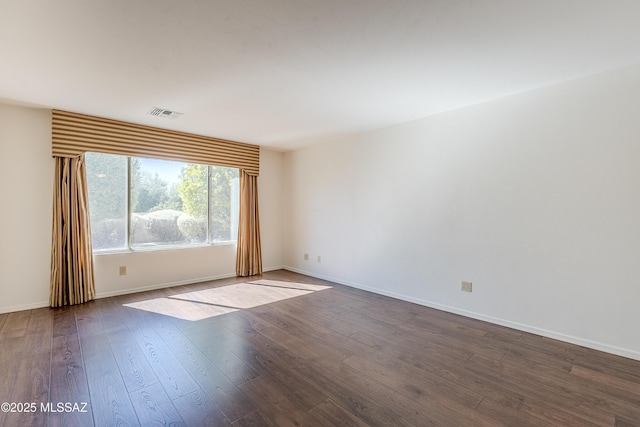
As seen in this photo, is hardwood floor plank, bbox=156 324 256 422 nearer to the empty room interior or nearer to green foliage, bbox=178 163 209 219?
the empty room interior

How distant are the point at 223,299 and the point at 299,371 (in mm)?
2074

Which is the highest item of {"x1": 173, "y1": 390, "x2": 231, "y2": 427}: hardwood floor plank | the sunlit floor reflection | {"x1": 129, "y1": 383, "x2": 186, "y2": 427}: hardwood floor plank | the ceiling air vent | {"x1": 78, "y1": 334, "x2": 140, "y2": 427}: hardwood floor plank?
the ceiling air vent

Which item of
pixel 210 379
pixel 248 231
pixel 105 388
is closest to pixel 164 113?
pixel 248 231

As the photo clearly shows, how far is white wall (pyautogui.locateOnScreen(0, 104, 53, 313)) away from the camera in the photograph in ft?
11.0

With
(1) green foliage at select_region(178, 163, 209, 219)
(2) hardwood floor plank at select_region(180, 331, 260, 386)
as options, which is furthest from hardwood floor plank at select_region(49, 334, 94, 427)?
(1) green foliage at select_region(178, 163, 209, 219)

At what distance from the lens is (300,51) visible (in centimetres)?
219

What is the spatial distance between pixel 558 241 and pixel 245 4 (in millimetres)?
3254

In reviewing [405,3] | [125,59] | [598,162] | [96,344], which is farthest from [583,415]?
[125,59]

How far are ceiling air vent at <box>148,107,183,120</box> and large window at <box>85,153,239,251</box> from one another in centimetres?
97

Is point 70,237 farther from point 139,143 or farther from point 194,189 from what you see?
point 194,189

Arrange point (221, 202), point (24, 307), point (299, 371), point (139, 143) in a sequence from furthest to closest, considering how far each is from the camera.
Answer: point (221, 202) < point (139, 143) < point (24, 307) < point (299, 371)

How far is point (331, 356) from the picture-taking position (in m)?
2.42

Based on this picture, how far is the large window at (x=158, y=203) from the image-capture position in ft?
13.1

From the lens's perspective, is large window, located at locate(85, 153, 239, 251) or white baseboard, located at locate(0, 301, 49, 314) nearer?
white baseboard, located at locate(0, 301, 49, 314)
